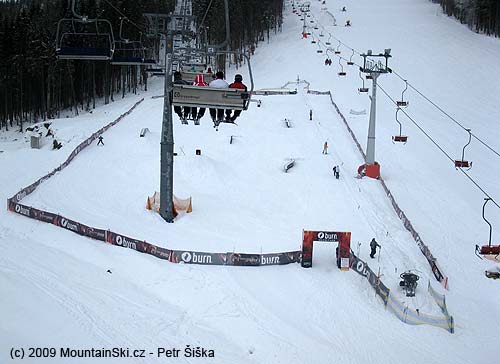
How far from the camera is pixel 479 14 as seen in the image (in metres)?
73.9

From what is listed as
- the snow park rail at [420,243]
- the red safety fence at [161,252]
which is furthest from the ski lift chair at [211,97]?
the snow park rail at [420,243]

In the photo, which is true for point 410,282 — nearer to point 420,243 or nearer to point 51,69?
point 420,243

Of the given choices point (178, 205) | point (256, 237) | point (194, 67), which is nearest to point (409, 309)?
point (256, 237)

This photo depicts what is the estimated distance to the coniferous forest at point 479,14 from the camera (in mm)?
70062

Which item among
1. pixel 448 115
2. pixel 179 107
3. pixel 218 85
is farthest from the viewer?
pixel 448 115

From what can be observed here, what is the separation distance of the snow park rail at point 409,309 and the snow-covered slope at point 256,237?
27 centimetres

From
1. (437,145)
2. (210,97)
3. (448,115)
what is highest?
(210,97)

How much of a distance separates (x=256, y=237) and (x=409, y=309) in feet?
21.5

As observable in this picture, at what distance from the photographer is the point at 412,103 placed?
44906 millimetres

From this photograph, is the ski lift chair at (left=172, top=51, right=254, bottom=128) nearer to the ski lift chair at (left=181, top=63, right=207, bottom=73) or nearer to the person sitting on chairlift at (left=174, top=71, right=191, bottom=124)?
the person sitting on chairlift at (left=174, top=71, right=191, bottom=124)

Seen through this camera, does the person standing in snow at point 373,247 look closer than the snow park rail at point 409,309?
No

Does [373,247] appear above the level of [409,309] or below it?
above

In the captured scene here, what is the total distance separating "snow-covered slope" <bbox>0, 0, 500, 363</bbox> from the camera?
13.2m

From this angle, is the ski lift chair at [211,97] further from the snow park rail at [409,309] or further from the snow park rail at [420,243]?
the snow park rail at [420,243]
